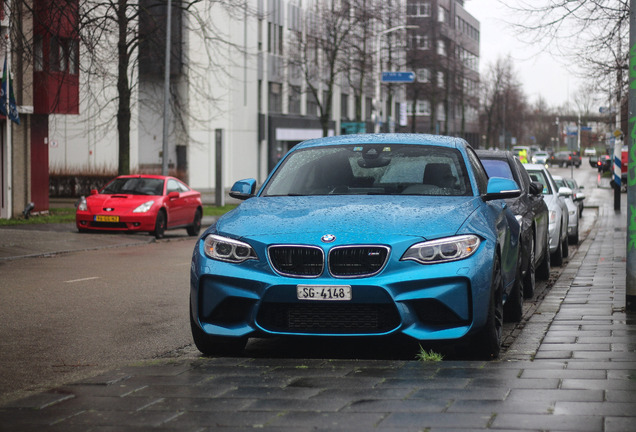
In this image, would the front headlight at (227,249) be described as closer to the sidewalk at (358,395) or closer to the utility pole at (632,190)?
the sidewalk at (358,395)

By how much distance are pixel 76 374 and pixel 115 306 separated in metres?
4.50

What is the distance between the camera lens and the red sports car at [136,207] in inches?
941

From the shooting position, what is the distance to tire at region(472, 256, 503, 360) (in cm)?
704

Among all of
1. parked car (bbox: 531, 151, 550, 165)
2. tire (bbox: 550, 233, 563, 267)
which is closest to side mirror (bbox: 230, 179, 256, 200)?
tire (bbox: 550, 233, 563, 267)

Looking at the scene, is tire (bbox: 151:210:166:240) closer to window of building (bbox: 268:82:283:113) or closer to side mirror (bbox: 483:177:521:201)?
side mirror (bbox: 483:177:521:201)

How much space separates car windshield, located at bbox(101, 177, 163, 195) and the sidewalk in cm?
1792

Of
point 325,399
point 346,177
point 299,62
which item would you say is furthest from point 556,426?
point 299,62

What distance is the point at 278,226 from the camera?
705 centimetres

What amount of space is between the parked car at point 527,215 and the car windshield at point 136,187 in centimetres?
1251

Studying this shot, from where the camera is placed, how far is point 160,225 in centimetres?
2438

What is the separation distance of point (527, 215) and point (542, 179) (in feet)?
21.4

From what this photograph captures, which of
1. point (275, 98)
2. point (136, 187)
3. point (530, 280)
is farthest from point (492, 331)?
point (275, 98)

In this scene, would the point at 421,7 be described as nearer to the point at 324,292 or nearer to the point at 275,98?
the point at 275,98

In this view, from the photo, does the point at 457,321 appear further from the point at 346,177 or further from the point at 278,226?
the point at 346,177
